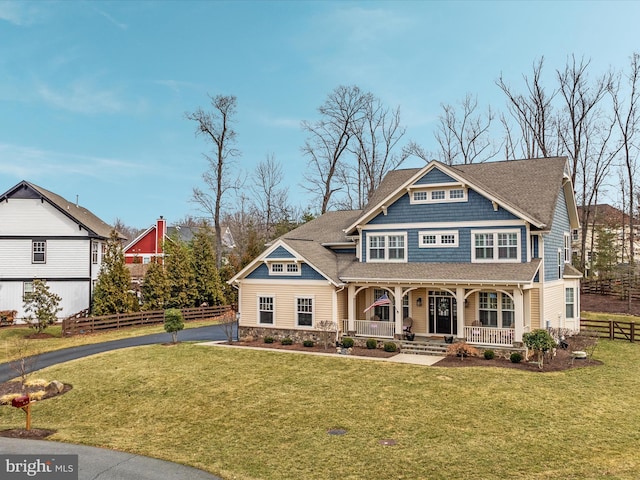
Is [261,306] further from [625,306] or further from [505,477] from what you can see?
[625,306]

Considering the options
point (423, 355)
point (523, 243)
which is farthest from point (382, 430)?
point (523, 243)

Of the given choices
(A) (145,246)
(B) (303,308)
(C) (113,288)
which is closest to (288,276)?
(B) (303,308)

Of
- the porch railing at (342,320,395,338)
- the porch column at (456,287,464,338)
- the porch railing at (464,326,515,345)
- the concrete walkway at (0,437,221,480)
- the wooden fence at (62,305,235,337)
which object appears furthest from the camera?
the wooden fence at (62,305,235,337)

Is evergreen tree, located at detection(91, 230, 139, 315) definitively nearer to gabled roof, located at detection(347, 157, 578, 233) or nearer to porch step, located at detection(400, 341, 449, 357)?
gabled roof, located at detection(347, 157, 578, 233)

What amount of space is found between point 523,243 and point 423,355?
6.64 metres

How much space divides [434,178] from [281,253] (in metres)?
8.43

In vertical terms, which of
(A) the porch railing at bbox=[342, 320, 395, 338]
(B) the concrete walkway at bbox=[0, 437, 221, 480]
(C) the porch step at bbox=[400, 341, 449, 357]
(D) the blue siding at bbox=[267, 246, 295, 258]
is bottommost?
(B) the concrete walkway at bbox=[0, 437, 221, 480]

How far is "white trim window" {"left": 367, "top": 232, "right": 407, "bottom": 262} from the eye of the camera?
78.7 feet

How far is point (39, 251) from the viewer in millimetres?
34688

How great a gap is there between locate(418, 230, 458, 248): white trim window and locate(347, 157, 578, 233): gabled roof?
2.31 metres

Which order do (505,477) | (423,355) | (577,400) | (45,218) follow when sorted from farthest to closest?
(45,218) < (423,355) < (577,400) < (505,477)

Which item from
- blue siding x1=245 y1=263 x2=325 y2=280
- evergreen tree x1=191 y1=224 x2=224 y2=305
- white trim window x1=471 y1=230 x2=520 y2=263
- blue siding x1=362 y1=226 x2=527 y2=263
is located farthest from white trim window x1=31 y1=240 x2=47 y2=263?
white trim window x1=471 y1=230 x2=520 y2=263

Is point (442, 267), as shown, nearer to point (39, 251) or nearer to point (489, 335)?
point (489, 335)

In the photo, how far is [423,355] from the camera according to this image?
21.1m
